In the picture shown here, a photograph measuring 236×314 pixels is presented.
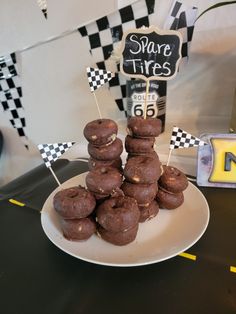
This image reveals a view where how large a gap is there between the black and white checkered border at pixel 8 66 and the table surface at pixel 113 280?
1.10m

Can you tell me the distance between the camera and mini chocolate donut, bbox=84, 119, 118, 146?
2.40ft

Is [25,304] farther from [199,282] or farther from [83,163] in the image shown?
[83,163]

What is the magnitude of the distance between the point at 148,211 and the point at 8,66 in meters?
1.29

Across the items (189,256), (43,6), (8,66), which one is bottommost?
(189,256)

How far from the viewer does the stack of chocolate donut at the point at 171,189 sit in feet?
2.46

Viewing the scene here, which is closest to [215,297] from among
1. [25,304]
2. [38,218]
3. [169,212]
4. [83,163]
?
[169,212]

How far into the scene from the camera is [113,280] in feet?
1.93

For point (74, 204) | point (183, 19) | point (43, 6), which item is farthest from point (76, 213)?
point (43, 6)

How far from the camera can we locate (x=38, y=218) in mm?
820

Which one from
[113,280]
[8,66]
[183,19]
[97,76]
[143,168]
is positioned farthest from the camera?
[8,66]

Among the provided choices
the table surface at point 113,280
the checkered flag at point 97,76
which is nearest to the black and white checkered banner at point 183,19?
the checkered flag at point 97,76

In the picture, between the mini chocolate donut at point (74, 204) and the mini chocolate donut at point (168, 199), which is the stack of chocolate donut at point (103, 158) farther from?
the mini chocolate donut at point (168, 199)

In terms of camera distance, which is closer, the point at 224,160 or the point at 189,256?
the point at 189,256

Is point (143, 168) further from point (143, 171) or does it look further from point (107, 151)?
point (107, 151)
